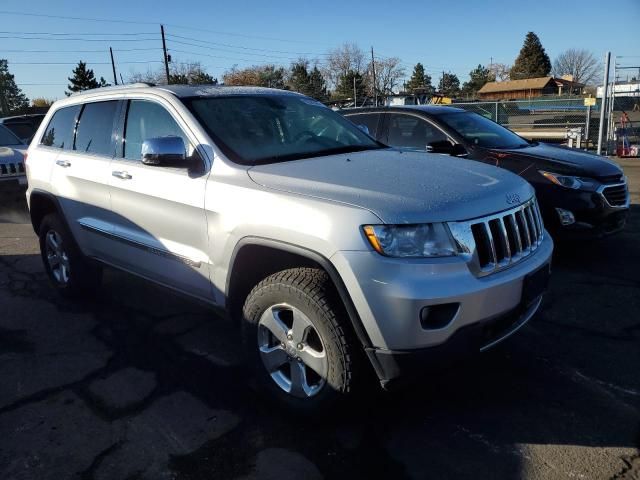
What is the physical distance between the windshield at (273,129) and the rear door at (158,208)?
212 mm

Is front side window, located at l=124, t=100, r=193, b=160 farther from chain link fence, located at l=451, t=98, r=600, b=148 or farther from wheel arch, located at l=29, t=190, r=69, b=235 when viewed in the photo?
chain link fence, located at l=451, t=98, r=600, b=148

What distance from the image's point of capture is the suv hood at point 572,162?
17.5 feet

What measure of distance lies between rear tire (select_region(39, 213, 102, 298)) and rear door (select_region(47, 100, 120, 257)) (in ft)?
0.55

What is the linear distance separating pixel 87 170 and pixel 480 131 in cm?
445

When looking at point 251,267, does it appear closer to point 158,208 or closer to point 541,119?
point 158,208

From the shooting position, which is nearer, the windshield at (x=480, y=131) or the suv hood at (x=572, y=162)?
the suv hood at (x=572, y=162)

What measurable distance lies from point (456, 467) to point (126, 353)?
2424mm

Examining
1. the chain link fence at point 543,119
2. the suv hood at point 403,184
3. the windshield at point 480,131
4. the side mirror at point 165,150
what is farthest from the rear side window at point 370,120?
the chain link fence at point 543,119

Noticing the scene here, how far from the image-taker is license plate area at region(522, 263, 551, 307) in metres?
2.73

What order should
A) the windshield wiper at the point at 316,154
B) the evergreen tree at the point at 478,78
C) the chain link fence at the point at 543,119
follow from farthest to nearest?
the evergreen tree at the point at 478,78 < the chain link fence at the point at 543,119 < the windshield wiper at the point at 316,154

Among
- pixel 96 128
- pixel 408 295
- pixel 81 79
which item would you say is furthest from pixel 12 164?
pixel 81 79

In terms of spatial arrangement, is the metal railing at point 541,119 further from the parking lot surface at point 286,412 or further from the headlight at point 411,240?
the headlight at point 411,240

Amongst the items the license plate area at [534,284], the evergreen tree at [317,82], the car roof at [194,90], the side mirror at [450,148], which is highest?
the evergreen tree at [317,82]

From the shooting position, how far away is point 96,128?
13.9ft
